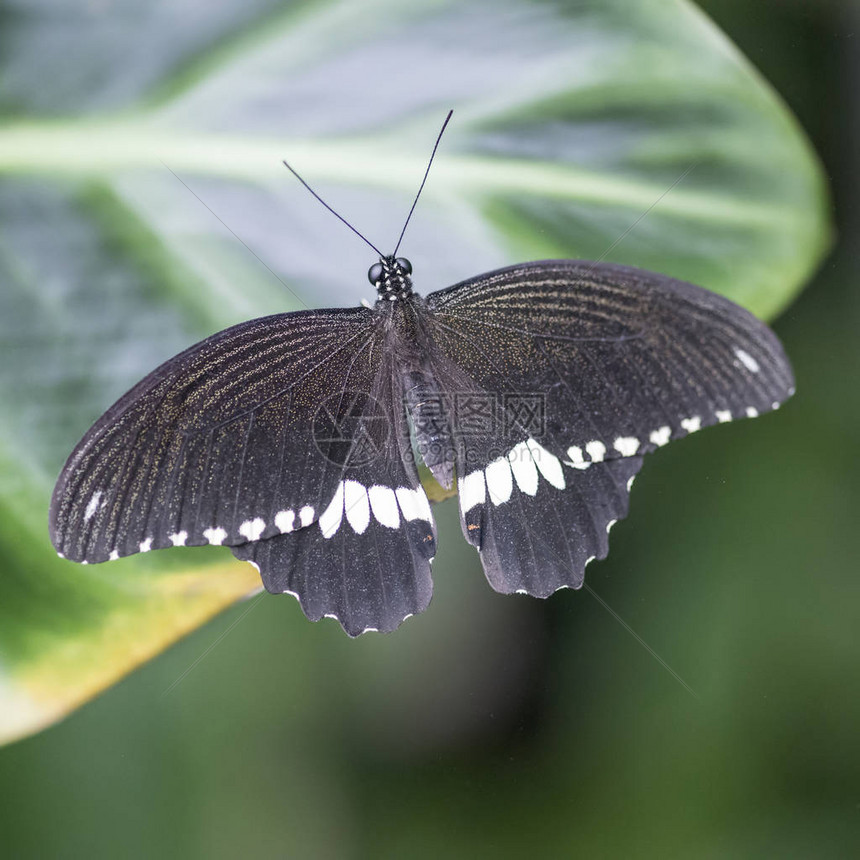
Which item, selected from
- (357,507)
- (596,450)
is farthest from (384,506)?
(596,450)

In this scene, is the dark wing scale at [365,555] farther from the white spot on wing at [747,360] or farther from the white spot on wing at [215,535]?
the white spot on wing at [747,360]

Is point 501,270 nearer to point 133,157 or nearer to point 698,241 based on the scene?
point 698,241

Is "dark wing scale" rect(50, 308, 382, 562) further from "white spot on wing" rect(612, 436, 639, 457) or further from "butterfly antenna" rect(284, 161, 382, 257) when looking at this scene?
"white spot on wing" rect(612, 436, 639, 457)

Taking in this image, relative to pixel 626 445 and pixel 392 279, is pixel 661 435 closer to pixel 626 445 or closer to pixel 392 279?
pixel 626 445

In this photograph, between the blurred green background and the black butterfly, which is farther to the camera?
the blurred green background

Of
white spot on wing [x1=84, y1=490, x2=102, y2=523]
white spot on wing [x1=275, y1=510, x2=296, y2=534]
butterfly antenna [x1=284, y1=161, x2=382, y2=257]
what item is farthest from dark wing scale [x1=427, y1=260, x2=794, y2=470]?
white spot on wing [x1=84, y1=490, x2=102, y2=523]

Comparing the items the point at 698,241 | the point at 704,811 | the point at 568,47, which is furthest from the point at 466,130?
the point at 704,811
